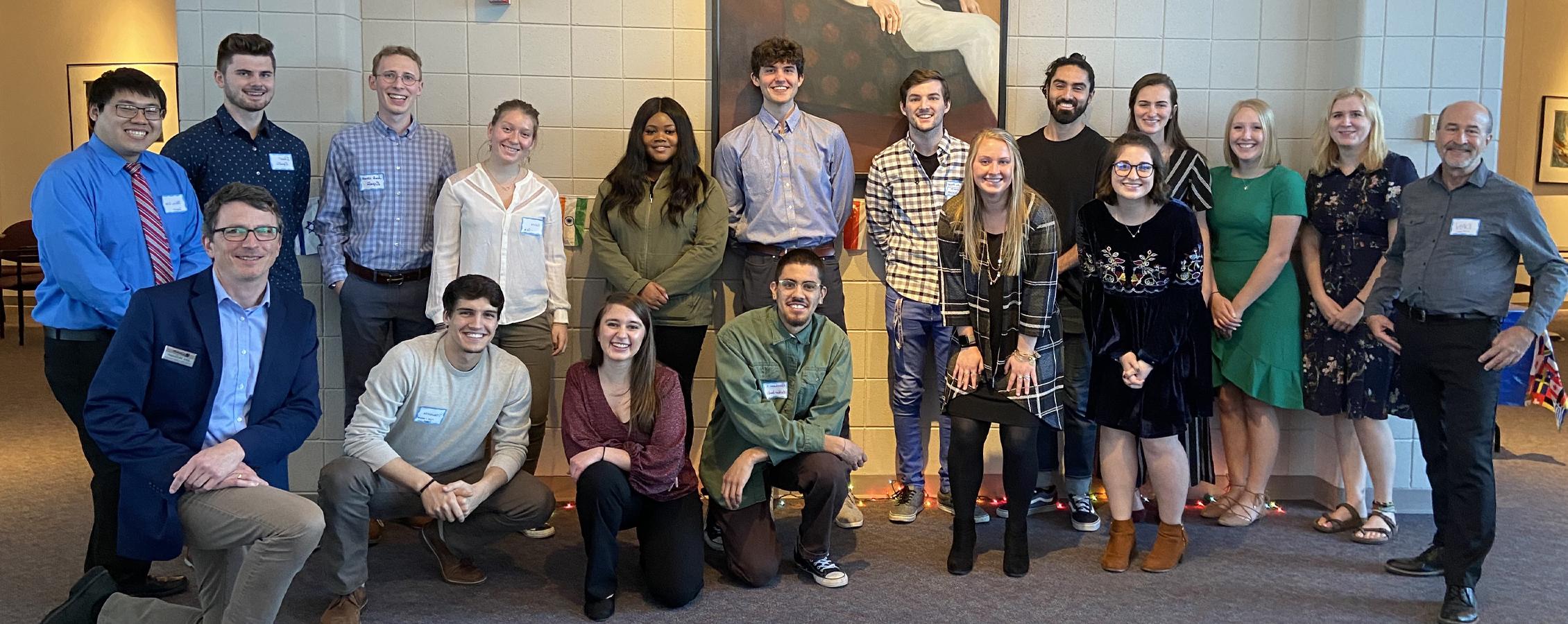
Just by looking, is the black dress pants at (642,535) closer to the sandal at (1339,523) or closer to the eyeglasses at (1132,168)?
the eyeglasses at (1132,168)

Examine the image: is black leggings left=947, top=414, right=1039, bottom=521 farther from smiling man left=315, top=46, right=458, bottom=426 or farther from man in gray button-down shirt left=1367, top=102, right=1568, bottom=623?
smiling man left=315, top=46, right=458, bottom=426

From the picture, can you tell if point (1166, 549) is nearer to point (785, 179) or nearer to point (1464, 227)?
point (1464, 227)

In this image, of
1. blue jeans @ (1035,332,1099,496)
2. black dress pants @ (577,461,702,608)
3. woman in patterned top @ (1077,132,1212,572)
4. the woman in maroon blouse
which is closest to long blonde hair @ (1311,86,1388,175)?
woman in patterned top @ (1077,132,1212,572)

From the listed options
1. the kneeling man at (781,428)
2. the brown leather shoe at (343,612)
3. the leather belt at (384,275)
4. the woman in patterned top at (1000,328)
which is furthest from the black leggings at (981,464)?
the leather belt at (384,275)

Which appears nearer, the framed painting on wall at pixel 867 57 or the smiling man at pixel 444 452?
the smiling man at pixel 444 452

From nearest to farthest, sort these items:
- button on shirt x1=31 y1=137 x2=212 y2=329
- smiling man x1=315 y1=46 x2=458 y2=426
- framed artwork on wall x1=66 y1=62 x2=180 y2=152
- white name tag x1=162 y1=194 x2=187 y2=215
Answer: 1. button on shirt x1=31 y1=137 x2=212 y2=329
2. white name tag x1=162 y1=194 x2=187 y2=215
3. smiling man x1=315 y1=46 x2=458 y2=426
4. framed artwork on wall x1=66 y1=62 x2=180 y2=152

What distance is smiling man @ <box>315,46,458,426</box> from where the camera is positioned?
4.00 meters

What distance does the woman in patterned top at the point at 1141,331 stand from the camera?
359 centimetres

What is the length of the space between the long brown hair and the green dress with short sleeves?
85.9 inches

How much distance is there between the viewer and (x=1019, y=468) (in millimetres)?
3656

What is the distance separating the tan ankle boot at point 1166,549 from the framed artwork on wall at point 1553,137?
30.4 ft

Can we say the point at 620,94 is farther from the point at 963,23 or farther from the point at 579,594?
the point at 579,594

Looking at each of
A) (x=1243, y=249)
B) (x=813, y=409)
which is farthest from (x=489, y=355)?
(x=1243, y=249)

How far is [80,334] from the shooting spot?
126 inches
